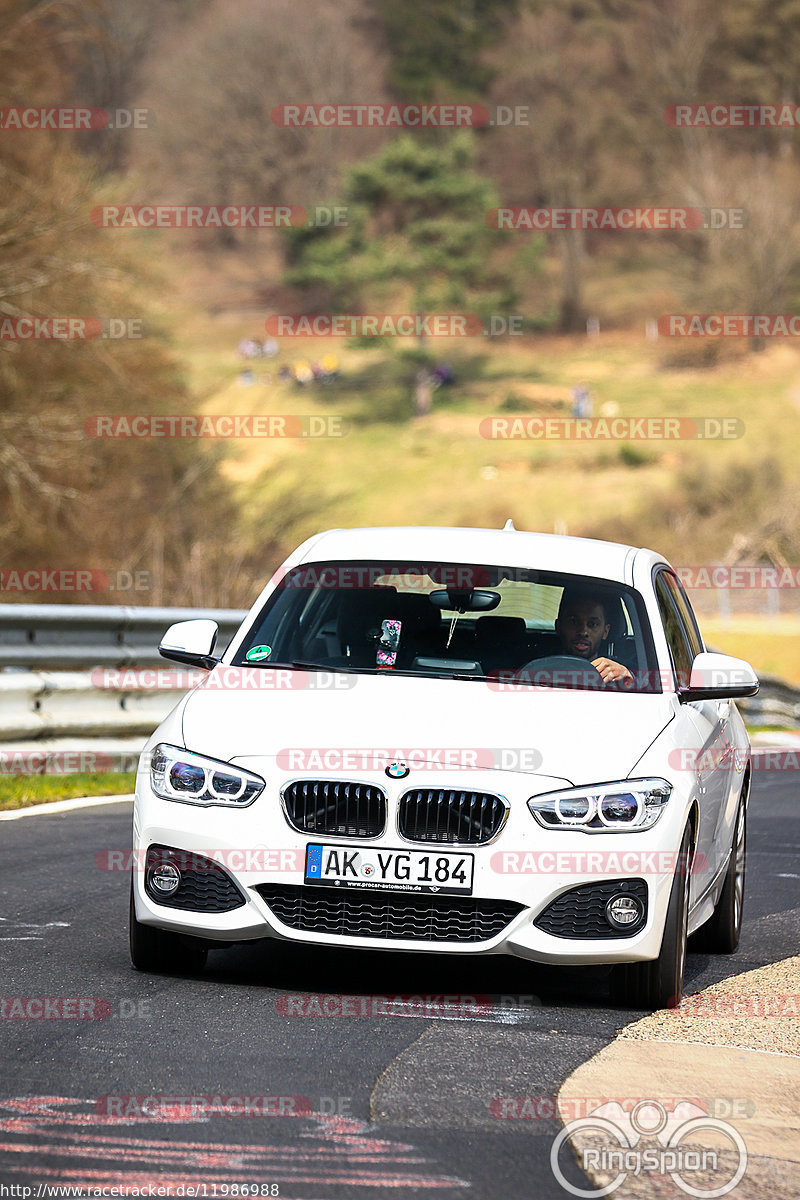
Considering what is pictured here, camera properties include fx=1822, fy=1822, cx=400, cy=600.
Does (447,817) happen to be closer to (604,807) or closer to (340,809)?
(340,809)

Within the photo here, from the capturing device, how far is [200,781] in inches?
239

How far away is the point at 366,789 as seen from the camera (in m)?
5.89

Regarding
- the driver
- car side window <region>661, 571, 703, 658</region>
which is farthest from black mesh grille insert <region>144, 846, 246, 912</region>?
car side window <region>661, 571, 703, 658</region>

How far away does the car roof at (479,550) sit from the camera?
7.47 metres

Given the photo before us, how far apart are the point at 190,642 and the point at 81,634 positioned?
6.50 m

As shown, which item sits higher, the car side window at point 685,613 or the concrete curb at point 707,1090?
the car side window at point 685,613

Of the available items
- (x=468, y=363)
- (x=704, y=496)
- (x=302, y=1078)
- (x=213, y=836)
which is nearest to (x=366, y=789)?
(x=213, y=836)

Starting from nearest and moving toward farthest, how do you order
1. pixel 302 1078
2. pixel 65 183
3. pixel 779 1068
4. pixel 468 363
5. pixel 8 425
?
1. pixel 302 1078
2. pixel 779 1068
3. pixel 8 425
4. pixel 65 183
5. pixel 468 363

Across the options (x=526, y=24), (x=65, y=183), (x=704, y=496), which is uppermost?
(x=526, y=24)

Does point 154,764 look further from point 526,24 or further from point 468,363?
point 526,24

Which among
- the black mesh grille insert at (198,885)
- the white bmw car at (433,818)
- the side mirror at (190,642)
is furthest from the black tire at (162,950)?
the side mirror at (190,642)

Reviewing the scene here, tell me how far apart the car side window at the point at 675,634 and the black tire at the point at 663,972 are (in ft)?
3.91

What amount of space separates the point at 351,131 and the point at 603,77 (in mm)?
17231

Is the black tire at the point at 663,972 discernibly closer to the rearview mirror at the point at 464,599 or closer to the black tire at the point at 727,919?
the black tire at the point at 727,919
